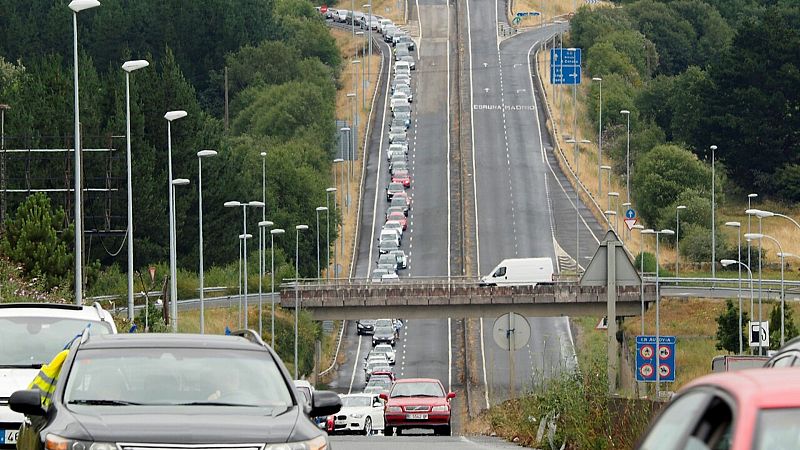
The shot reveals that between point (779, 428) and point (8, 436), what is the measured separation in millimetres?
11997

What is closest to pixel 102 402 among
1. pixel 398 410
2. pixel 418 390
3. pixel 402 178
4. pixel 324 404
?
pixel 324 404

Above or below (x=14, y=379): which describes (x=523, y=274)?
below

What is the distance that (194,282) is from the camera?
10269 centimetres

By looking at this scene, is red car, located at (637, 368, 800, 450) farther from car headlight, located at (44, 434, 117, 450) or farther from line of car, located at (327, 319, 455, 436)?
line of car, located at (327, 319, 455, 436)

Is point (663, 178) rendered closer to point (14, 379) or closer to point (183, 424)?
point (14, 379)

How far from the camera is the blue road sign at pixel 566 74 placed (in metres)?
140

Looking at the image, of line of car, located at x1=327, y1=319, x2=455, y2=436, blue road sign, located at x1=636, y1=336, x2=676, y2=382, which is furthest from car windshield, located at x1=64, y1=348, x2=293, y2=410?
line of car, located at x1=327, y1=319, x2=455, y2=436

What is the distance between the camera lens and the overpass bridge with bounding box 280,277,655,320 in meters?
89.1

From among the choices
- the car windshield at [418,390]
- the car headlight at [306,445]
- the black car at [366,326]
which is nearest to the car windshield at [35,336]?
the car headlight at [306,445]

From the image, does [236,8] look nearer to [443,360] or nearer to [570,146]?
[570,146]

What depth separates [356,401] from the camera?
47875 mm

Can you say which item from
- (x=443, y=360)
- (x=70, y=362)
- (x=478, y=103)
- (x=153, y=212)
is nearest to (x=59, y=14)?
(x=478, y=103)

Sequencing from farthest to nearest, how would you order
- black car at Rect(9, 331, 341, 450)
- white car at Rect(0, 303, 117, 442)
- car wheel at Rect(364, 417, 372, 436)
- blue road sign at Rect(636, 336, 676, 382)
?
car wheel at Rect(364, 417, 372, 436), blue road sign at Rect(636, 336, 676, 382), white car at Rect(0, 303, 117, 442), black car at Rect(9, 331, 341, 450)

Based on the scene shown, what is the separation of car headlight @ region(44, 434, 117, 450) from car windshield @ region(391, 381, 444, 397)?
28262mm
